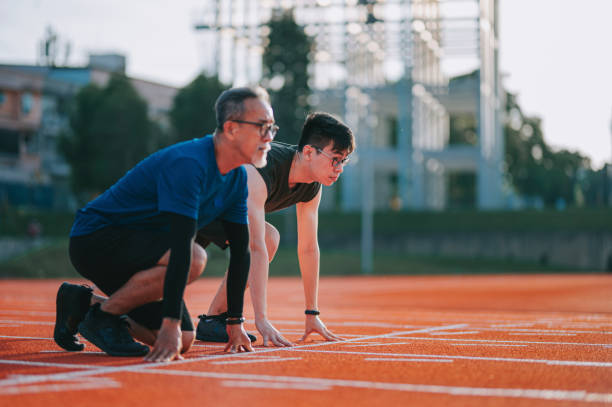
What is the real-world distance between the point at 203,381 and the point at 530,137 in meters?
77.2

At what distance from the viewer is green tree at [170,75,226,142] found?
46.6 m

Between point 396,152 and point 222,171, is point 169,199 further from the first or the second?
point 396,152

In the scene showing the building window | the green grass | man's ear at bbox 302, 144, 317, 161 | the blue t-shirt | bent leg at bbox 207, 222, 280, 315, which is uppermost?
the building window

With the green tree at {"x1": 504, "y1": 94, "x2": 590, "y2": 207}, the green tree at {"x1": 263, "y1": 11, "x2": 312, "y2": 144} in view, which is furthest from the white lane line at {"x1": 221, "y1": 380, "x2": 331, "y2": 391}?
the green tree at {"x1": 504, "y1": 94, "x2": 590, "y2": 207}

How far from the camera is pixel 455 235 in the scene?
51.4 m

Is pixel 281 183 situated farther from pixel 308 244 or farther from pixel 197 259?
pixel 197 259

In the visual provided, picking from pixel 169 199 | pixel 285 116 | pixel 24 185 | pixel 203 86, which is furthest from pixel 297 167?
pixel 24 185

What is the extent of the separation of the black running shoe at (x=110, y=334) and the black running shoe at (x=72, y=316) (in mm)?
181

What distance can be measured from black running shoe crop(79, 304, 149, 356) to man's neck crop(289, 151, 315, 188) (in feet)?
5.77

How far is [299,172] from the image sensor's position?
22.0 ft

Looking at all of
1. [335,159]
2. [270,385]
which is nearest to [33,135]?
[335,159]

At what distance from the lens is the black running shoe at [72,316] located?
5.80 meters

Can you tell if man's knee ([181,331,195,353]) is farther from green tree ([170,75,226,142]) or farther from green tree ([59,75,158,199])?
green tree ([59,75,158,199])

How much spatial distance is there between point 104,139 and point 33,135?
17.3 metres
